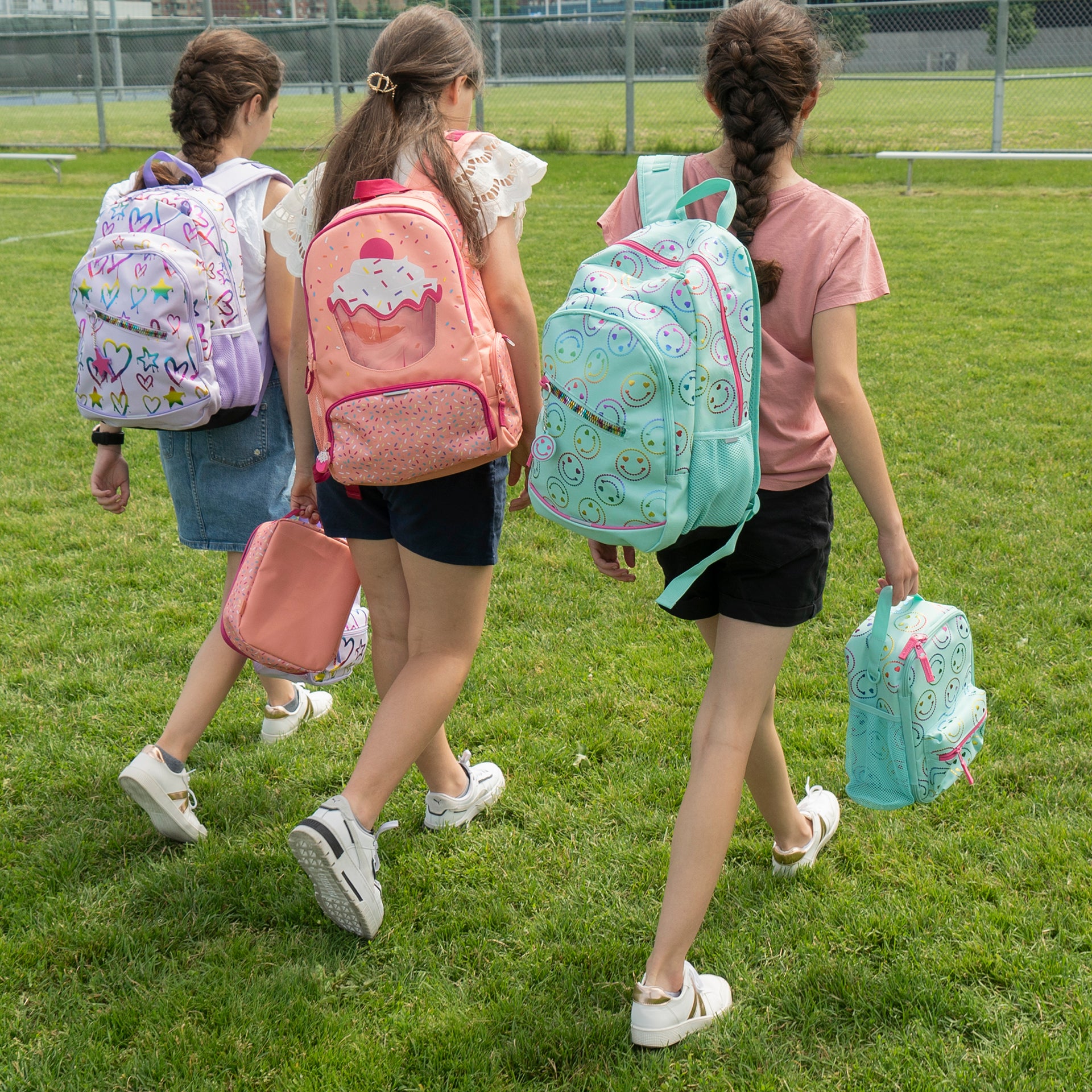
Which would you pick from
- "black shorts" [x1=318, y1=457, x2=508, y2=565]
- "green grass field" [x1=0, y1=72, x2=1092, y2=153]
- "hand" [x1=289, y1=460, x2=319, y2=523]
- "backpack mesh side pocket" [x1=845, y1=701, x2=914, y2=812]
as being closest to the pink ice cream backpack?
"black shorts" [x1=318, y1=457, x2=508, y2=565]

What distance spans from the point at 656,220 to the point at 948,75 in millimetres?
18436

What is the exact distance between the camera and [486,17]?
20.1 meters

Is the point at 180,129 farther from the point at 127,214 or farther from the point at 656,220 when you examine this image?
the point at 656,220

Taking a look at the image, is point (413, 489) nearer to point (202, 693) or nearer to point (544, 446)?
point (544, 446)

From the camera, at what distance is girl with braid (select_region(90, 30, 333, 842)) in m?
3.00

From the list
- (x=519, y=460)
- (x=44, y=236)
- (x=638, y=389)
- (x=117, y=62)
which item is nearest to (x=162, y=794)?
(x=519, y=460)

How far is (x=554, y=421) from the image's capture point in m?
2.12

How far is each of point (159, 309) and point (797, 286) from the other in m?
1.50

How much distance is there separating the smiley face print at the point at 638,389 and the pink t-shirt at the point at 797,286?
0.29 m

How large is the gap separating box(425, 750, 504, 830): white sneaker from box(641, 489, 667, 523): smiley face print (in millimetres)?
1368

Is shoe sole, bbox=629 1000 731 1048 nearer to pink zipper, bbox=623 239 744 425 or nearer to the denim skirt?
pink zipper, bbox=623 239 744 425

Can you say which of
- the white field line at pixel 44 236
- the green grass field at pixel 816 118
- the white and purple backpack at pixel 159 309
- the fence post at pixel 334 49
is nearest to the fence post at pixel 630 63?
the green grass field at pixel 816 118

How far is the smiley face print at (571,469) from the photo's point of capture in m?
2.09

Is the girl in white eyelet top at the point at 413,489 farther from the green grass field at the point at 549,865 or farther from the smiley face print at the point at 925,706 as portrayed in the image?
the smiley face print at the point at 925,706
